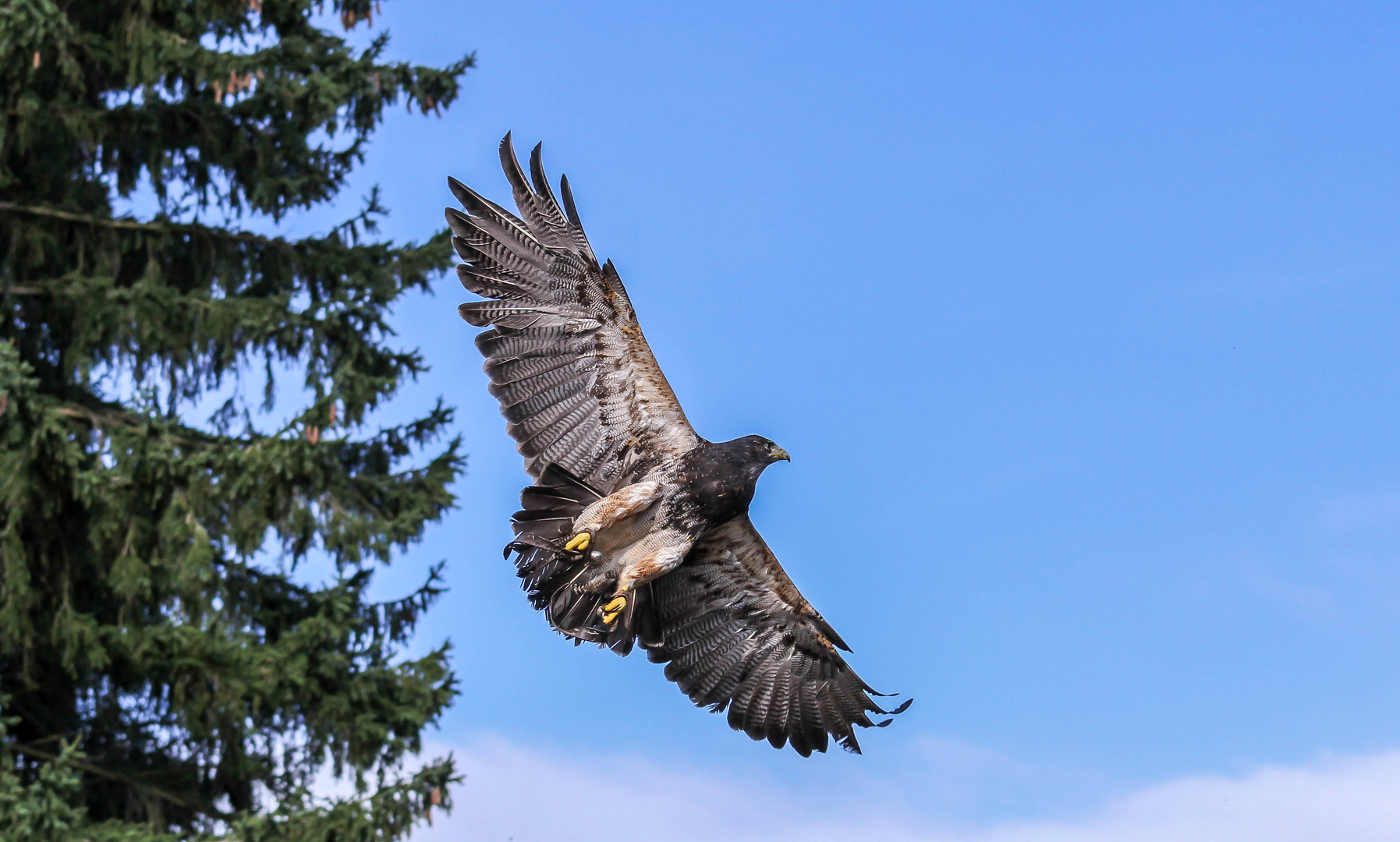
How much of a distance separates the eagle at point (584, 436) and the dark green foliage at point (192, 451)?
12.1 ft

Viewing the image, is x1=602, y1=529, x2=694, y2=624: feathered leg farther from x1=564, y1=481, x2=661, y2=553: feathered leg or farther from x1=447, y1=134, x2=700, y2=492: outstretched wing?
x1=447, y1=134, x2=700, y2=492: outstretched wing

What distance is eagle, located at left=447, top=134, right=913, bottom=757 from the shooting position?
6.34m

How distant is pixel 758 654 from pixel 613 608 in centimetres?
143

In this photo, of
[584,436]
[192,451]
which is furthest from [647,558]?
[192,451]

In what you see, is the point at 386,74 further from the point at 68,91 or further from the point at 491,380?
the point at 491,380

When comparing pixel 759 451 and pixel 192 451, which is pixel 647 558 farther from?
pixel 192 451

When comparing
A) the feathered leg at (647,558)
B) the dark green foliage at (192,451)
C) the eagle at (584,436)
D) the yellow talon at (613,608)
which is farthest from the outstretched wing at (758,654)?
the dark green foliage at (192,451)

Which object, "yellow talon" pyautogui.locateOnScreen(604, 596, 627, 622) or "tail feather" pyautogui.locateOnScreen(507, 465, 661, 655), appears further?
A: "yellow talon" pyautogui.locateOnScreen(604, 596, 627, 622)

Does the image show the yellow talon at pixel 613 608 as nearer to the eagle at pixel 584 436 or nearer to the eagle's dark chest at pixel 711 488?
the eagle at pixel 584 436

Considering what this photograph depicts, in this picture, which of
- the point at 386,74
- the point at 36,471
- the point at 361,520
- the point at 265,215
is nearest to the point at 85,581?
the point at 36,471

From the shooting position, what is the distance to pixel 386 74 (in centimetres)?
1161

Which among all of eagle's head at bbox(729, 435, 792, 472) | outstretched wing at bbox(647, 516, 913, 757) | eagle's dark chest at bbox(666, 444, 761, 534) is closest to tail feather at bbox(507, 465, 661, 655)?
eagle's dark chest at bbox(666, 444, 761, 534)

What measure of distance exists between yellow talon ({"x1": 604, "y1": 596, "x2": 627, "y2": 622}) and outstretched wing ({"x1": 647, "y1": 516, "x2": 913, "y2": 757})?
829 mm

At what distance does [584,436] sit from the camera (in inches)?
263
